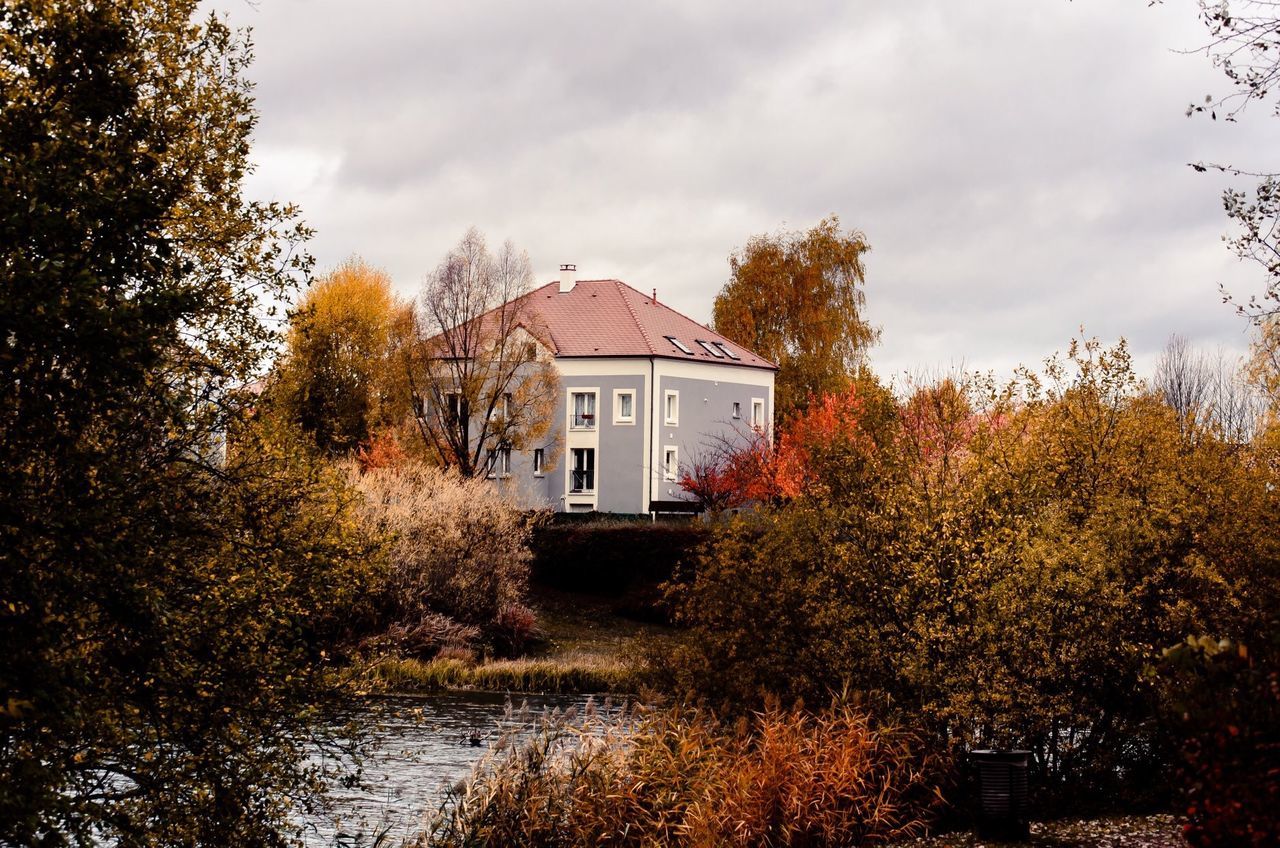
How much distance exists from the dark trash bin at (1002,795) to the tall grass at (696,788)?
689 millimetres

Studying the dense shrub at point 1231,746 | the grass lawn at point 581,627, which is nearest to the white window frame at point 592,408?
the grass lawn at point 581,627

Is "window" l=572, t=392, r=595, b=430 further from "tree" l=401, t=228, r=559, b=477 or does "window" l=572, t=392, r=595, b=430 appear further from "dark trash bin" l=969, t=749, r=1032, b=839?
"dark trash bin" l=969, t=749, r=1032, b=839

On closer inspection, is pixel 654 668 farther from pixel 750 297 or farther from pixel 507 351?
pixel 750 297

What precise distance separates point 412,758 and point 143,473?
12.9ft

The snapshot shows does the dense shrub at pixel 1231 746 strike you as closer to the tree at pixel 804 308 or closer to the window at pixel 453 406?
the window at pixel 453 406

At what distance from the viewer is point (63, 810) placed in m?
6.48

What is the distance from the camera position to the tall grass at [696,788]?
10.6 meters

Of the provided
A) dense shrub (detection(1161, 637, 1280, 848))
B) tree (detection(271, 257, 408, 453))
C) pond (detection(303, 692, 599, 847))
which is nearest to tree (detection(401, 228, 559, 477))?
tree (detection(271, 257, 408, 453))

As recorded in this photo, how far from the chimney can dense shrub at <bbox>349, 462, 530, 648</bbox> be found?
24423 millimetres

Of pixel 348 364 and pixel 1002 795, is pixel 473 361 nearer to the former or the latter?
pixel 348 364

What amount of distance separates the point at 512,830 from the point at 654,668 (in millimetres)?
4704

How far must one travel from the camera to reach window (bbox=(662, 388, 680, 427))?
5084cm

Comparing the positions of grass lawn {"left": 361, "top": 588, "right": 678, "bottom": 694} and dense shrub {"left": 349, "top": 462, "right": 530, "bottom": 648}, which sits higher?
dense shrub {"left": 349, "top": 462, "right": 530, "bottom": 648}

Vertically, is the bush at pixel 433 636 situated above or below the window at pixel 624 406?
below
